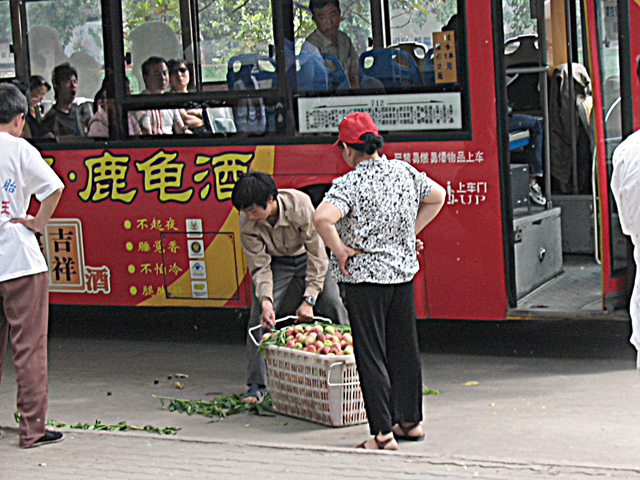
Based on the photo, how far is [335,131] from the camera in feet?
23.5

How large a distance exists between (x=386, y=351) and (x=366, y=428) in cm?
65

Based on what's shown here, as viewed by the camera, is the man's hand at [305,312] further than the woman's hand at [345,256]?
Yes

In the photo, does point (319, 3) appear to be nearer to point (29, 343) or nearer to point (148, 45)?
point (148, 45)

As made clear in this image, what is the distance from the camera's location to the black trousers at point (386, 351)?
515cm

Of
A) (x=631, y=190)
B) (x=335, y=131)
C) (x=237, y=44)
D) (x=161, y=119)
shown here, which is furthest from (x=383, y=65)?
(x=631, y=190)

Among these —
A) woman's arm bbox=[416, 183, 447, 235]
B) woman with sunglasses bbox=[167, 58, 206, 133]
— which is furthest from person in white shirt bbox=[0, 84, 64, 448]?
woman with sunglasses bbox=[167, 58, 206, 133]

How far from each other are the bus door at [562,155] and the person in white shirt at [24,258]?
10.4 feet

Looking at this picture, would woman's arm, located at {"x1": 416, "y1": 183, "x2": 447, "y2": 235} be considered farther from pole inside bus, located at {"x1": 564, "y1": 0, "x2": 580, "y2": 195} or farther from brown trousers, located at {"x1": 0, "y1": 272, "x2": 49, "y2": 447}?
pole inside bus, located at {"x1": 564, "y1": 0, "x2": 580, "y2": 195}

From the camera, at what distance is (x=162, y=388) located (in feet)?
22.9

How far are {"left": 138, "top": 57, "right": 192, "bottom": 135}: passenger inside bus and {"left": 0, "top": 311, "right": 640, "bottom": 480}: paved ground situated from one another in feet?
5.98

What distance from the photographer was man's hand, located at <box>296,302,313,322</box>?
20.1ft

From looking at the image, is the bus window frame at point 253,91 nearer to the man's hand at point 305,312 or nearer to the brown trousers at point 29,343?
the man's hand at point 305,312

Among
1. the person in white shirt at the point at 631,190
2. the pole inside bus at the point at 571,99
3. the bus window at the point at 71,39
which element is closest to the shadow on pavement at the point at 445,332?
the pole inside bus at the point at 571,99

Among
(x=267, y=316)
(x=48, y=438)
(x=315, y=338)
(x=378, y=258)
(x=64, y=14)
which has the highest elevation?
(x=64, y=14)
